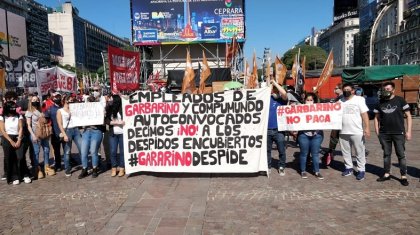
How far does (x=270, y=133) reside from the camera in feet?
24.3

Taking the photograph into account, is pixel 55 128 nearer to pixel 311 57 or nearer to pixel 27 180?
pixel 27 180

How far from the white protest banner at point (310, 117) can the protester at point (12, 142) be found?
16.9 ft

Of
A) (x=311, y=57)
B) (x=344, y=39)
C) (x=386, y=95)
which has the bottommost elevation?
(x=386, y=95)

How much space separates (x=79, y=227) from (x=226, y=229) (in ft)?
6.46

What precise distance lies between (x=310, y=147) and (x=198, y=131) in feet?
7.35

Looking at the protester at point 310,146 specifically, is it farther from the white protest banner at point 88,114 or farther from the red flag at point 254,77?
the red flag at point 254,77

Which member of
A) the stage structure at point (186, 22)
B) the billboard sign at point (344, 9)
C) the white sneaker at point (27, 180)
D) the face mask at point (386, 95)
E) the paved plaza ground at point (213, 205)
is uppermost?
the billboard sign at point (344, 9)

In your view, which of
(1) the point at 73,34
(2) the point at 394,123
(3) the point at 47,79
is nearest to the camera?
(2) the point at 394,123

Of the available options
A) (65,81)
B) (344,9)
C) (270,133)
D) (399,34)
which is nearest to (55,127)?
(270,133)

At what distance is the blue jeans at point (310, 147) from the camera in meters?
7.22

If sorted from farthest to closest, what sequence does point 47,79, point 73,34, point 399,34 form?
point 73,34, point 399,34, point 47,79

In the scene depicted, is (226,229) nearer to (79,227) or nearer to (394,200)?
(79,227)

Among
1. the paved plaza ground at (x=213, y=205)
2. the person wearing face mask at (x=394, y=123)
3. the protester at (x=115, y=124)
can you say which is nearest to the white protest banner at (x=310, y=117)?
the person wearing face mask at (x=394, y=123)

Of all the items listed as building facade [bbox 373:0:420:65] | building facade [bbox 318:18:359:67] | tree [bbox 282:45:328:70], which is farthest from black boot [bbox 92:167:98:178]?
building facade [bbox 318:18:359:67]
